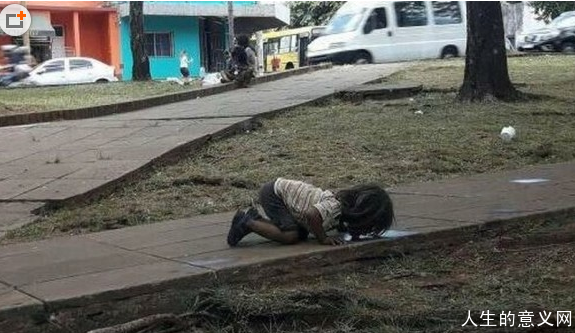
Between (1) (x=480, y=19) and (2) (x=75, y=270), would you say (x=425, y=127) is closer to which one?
(1) (x=480, y=19)

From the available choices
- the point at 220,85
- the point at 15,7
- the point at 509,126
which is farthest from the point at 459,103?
the point at 15,7

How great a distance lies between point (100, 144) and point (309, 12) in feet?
142

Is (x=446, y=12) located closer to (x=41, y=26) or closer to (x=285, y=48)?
(x=285, y=48)

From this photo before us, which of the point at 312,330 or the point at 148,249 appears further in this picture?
the point at 148,249

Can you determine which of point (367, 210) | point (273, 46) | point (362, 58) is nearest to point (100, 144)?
point (367, 210)

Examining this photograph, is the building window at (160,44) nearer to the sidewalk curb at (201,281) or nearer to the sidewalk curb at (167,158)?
the sidewalk curb at (167,158)

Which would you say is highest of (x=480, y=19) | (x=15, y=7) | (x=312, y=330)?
(x=15, y=7)

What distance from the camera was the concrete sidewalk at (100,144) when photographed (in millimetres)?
7031

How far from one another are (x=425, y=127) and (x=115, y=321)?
646 cm

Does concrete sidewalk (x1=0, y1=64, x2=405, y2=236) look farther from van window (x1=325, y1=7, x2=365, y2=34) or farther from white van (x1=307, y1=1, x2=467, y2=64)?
white van (x1=307, y1=1, x2=467, y2=64)

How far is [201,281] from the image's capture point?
426cm

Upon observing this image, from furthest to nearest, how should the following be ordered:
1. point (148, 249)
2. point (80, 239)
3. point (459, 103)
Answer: point (459, 103) → point (80, 239) → point (148, 249)

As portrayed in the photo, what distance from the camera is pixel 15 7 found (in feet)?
93.4

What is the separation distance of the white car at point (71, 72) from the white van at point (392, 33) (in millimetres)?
7397
